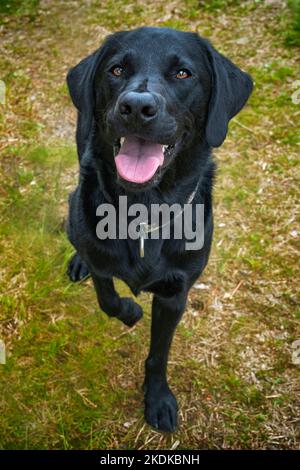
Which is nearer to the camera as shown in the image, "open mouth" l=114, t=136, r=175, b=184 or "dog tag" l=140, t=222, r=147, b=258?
"open mouth" l=114, t=136, r=175, b=184

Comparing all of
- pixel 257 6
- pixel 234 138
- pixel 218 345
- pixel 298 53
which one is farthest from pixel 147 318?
pixel 257 6

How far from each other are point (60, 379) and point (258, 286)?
52.4 inches

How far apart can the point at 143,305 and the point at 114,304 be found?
1.78 feet

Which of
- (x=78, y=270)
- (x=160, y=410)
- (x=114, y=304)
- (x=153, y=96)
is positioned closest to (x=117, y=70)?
(x=153, y=96)

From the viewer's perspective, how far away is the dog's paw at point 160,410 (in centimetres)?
255

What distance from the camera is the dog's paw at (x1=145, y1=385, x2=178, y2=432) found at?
101 inches

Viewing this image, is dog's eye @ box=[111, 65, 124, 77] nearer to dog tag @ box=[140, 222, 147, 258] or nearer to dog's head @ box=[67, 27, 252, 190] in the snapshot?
dog's head @ box=[67, 27, 252, 190]

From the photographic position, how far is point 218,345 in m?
2.93

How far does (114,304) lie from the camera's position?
2.55m

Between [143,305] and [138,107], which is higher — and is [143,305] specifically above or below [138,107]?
below

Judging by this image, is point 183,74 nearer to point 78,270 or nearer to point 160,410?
point 78,270

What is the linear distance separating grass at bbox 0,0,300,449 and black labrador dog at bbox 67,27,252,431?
18.8 inches

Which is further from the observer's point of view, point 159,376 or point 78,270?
point 78,270

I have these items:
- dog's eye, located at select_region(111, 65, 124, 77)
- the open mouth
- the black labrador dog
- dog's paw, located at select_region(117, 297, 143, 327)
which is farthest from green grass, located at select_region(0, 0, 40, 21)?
the open mouth
